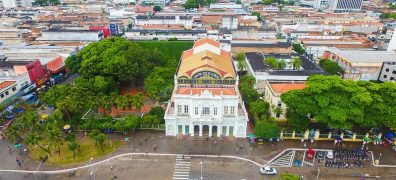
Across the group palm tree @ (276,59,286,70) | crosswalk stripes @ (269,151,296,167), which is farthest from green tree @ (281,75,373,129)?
palm tree @ (276,59,286,70)

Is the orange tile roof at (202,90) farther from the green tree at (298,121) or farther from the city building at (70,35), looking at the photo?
the city building at (70,35)

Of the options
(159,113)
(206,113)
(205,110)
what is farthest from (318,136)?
(159,113)

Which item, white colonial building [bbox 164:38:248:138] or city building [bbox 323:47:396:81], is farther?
city building [bbox 323:47:396:81]

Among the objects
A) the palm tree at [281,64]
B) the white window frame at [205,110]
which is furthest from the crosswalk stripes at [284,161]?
the palm tree at [281,64]

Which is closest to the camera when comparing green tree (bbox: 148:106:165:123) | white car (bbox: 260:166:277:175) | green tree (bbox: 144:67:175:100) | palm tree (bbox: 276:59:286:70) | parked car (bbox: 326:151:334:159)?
white car (bbox: 260:166:277:175)

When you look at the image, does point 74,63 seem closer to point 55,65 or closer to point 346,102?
point 55,65

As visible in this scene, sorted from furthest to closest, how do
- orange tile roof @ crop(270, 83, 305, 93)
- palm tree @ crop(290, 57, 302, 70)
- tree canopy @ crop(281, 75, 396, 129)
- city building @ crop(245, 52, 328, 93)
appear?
palm tree @ crop(290, 57, 302, 70), city building @ crop(245, 52, 328, 93), orange tile roof @ crop(270, 83, 305, 93), tree canopy @ crop(281, 75, 396, 129)

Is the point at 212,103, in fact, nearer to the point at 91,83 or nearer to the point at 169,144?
the point at 169,144

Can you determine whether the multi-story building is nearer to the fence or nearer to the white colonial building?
the fence
